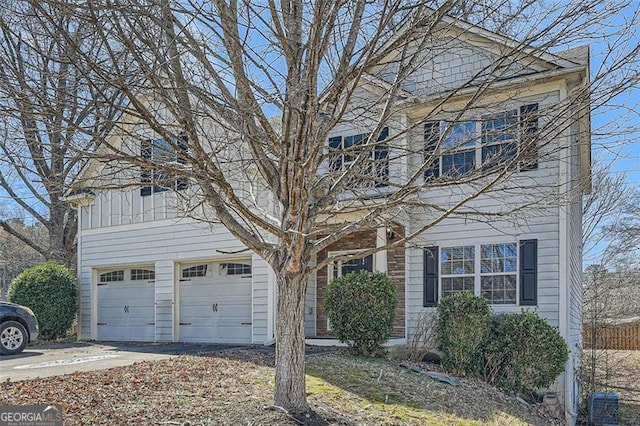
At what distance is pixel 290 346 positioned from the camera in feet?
18.6

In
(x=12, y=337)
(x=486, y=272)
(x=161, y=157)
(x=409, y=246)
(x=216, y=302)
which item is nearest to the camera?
(x=161, y=157)

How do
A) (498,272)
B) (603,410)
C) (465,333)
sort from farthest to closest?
1. (603,410)
2. (498,272)
3. (465,333)

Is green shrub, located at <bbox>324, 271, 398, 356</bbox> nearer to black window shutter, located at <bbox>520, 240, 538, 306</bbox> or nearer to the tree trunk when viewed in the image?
black window shutter, located at <bbox>520, 240, 538, 306</bbox>

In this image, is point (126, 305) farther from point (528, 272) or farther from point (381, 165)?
point (528, 272)

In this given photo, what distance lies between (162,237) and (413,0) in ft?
34.7

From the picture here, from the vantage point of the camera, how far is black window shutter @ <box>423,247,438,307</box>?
36.1 feet

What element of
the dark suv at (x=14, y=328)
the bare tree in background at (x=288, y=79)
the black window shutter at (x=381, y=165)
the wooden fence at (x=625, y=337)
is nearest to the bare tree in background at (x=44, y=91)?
the bare tree in background at (x=288, y=79)

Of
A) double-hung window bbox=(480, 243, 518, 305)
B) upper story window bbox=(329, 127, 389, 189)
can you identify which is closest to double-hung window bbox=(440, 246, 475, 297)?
double-hung window bbox=(480, 243, 518, 305)

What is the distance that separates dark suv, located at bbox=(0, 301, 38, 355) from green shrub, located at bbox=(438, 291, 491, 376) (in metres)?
8.18

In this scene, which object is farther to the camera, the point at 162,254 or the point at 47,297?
the point at 47,297

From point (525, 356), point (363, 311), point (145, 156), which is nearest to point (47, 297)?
point (363, 311)

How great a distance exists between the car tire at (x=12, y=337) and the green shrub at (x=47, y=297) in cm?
396

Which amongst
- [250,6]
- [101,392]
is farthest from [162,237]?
[250,6]

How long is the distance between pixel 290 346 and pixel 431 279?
599 cm
